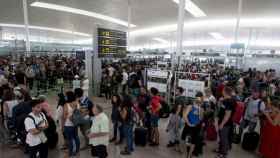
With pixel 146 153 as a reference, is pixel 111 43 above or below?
above

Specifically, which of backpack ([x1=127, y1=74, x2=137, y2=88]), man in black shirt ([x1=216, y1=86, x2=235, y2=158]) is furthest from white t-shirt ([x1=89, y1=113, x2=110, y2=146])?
backpack ([x1=127, y1=74, x2=137, y2=88])

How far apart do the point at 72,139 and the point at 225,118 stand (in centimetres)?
300

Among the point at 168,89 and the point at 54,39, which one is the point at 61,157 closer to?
the point at 168,89

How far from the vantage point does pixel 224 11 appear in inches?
520

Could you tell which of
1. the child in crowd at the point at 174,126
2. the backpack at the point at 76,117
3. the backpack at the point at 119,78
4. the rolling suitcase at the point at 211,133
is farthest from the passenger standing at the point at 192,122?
the backpack at the point at 119,78

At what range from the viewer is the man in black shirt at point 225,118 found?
3.51 metres

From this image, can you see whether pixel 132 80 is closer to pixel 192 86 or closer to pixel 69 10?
pixel 192 86

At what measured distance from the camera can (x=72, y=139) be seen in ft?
12.0

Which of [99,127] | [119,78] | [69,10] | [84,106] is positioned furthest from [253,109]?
[69,10]

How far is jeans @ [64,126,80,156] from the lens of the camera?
11.5 feet

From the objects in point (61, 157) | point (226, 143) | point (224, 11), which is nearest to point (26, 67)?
point (61, 157)

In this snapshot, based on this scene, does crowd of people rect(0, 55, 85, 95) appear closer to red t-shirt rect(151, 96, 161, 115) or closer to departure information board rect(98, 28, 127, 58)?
departure information board rect(98, 28, 127, 58)

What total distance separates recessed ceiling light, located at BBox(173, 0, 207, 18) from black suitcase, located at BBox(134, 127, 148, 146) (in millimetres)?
9466

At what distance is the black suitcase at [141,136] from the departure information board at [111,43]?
166 inches
